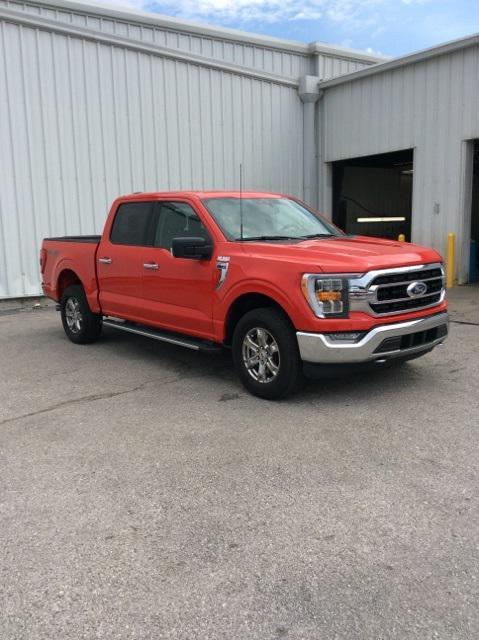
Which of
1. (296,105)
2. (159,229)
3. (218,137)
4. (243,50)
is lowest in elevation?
(159,229)

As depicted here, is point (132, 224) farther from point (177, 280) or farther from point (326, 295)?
point (326, 295)

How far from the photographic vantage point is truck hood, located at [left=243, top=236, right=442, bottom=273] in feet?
16.3

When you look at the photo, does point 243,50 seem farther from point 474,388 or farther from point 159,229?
point 474,388

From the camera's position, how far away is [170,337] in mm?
6414

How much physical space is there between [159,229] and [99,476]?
3440 mm

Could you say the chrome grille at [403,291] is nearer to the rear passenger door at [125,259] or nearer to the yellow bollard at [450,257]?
the rear passenger door at [125,259]

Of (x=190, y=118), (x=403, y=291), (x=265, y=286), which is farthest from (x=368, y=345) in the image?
(x=190, y=118)

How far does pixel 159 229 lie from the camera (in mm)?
6691

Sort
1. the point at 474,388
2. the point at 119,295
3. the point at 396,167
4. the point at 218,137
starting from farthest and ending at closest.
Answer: the point at 396,167
the point at 218,137
the point at 119,295
the point at 474,388

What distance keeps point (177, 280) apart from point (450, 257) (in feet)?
26.8

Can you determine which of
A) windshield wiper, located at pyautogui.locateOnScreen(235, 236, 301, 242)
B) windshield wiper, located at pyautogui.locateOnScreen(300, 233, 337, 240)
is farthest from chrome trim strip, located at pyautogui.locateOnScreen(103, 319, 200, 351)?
windshield wiper, located at pyautogui.locateOnScreen(300, 233, 337, 240)

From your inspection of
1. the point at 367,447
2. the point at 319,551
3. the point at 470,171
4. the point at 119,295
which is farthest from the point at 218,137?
the point at 319,551

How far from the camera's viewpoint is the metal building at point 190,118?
11.4 meters

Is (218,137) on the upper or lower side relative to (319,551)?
upper
